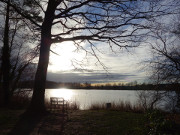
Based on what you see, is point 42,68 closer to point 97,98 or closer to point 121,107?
point 121,107

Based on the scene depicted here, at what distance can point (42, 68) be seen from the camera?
7.53 metres

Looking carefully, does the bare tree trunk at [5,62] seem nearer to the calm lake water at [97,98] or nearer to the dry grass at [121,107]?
the calm lake water at [97,98]

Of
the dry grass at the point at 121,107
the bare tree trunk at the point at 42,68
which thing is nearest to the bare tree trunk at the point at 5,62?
the bare tree trunk at the point at 42,68

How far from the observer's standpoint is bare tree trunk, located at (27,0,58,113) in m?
7.21

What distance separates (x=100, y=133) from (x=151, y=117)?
215 centimetres

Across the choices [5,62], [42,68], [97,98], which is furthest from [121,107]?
[97,98]

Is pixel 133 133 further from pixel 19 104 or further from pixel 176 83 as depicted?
pixel 19 104

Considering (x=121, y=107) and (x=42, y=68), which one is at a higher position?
(x=42, y=68)

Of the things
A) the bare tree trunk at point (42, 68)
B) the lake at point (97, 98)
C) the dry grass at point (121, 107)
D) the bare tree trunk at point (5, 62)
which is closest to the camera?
the bare tree trunk at point (42, 68)

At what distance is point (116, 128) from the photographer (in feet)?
16.6

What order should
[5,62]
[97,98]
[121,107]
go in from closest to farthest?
[5,62] → [121,107] → [97,98]

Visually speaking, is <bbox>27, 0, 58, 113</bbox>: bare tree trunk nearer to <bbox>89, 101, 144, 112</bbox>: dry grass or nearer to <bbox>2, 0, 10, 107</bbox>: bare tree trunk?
<bbox>2, 0, 10, 107</bbox>: bare tree trunk

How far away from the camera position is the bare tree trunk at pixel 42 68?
7207 mm

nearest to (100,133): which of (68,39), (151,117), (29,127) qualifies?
(151,117)
